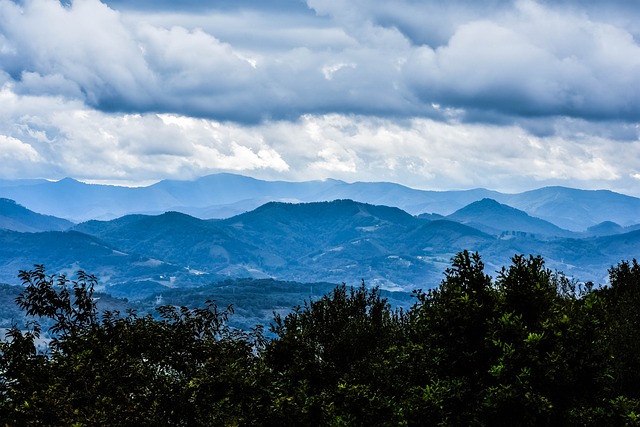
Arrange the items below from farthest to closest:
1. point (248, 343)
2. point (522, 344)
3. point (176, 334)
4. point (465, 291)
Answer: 1. point (248, 343)
2. point (176, 334)
3. point (465, 291)
4. point (522, 344)

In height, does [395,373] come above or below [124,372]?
above

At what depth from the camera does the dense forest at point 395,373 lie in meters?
→ 20.1

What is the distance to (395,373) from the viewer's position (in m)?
27.0

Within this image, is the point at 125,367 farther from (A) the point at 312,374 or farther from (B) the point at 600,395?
(B) the point at 600,395

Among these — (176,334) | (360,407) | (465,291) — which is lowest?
(360,407)

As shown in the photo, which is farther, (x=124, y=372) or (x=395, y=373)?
(x=395, y=373)

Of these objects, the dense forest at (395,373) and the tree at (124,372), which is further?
the tree at (124,372)

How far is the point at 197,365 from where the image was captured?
29.8 metres

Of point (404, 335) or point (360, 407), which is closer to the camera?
point (360, 407)

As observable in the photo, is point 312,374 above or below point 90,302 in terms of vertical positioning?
below

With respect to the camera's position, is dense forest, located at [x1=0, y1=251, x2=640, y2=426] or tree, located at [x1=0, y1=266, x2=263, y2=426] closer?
dense forest, located at [x1=0, y1=251, x2=640, y2=426]

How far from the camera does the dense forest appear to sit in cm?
2011

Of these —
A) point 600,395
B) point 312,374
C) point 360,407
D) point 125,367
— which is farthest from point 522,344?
point 125,367

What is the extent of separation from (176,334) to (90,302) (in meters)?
5.01
